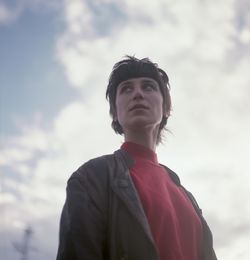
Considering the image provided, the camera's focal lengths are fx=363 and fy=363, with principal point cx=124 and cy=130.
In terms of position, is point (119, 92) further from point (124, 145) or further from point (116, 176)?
point (116, 176)

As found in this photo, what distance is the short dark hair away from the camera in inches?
156

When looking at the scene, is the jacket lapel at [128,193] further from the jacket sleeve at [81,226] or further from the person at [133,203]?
the jacket sleeve at [81,226]

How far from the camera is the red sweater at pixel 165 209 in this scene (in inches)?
108

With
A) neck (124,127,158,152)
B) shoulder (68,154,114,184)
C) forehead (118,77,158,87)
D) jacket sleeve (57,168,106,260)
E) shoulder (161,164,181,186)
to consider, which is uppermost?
forehead (118,77,158,87)

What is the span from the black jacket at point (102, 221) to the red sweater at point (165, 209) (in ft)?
0.58

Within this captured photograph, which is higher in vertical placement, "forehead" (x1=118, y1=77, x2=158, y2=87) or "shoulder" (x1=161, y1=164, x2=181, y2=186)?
"forehead" (x1=118, y1=77, x2=158, y2=87)

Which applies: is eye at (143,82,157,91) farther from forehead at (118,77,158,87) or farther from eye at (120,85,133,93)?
eye at (120,85,133,93)

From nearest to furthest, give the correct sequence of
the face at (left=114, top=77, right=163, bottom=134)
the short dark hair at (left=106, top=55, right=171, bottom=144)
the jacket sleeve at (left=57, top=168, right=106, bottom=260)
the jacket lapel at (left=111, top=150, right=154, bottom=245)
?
the jacket sleeve at (left=57, top=168, right=106, bottom=260) → the jacket lapel at (left=111, top=150, right=154, bottom=245) → the face at (left=114, top=77, right=163, bottom=134) → the short dark hair at (left=106, top=55, right=171, bottom=144)

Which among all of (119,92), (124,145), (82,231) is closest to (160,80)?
(119,92)

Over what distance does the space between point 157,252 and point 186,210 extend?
2.46ft

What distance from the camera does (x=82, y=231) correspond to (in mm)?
2418

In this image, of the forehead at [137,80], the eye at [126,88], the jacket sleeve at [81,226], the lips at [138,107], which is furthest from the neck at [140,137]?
the jacket sleeve at [81,226]

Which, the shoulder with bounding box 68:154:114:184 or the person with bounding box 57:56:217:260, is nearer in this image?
the person with bounding box 57:56:217:260

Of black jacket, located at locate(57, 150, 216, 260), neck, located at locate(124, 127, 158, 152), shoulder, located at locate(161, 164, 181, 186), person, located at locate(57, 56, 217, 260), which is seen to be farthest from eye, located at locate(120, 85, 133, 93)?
black jacket, located at locate(57, 150, 216, 260)
